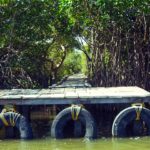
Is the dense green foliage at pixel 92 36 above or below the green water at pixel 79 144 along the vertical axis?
above

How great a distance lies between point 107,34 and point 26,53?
5296 mm

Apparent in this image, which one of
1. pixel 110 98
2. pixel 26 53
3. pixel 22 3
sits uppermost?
pixel 22 3

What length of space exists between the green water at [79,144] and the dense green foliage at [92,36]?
488cm

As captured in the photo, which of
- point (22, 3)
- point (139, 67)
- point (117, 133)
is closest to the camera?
point (117, 133)

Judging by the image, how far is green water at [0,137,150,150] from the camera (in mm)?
10117

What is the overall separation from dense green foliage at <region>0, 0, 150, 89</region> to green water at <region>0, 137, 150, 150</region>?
16.0ft

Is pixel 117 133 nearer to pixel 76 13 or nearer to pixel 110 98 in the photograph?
pixel 110 98

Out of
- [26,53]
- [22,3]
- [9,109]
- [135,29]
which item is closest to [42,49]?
[26,53]

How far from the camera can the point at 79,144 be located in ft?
34.8

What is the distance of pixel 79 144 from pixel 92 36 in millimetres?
8375

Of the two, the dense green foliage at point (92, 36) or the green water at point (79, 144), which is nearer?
the green water at point (79, 144)

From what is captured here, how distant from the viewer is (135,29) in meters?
15.7

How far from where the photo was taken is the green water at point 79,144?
10117mm

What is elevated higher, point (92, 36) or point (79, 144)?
point (92, 36)
